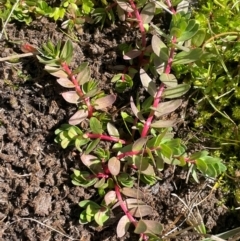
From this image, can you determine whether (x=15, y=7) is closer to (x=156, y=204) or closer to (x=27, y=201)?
(x=27, y=201)

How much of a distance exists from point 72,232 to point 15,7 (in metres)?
0.92

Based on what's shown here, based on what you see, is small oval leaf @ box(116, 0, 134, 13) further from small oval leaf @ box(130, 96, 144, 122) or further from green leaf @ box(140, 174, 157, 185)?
green leaf @ box(140, 174, 157, 185)

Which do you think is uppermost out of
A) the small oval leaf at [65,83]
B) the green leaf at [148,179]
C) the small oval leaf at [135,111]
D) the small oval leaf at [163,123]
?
the small oval leaf at [65,83]

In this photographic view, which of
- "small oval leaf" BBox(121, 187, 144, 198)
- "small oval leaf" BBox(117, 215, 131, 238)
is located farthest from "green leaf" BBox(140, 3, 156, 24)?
"small oval leaf" BBox(117, 215, 131, 238)

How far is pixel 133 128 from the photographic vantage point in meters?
2.08

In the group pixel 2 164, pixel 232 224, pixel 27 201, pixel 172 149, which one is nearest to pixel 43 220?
pixel 27 201

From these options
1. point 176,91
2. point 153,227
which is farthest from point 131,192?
point 176,91

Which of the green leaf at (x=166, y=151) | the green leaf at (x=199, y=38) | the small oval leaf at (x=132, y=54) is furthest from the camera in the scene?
the small oval leaf at (x=132, y=54)

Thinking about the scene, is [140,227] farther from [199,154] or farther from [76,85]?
[76,85]

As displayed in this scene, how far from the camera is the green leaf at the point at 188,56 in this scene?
1.97 meters

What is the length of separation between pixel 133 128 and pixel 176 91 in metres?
0.22

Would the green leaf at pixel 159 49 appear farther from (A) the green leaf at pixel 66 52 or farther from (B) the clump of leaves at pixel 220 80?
(A) the green leaf at pixel 66 52

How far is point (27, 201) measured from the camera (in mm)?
2098

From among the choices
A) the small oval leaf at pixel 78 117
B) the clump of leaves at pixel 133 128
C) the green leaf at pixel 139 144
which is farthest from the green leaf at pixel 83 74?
the green leaf at pixel 139 144
